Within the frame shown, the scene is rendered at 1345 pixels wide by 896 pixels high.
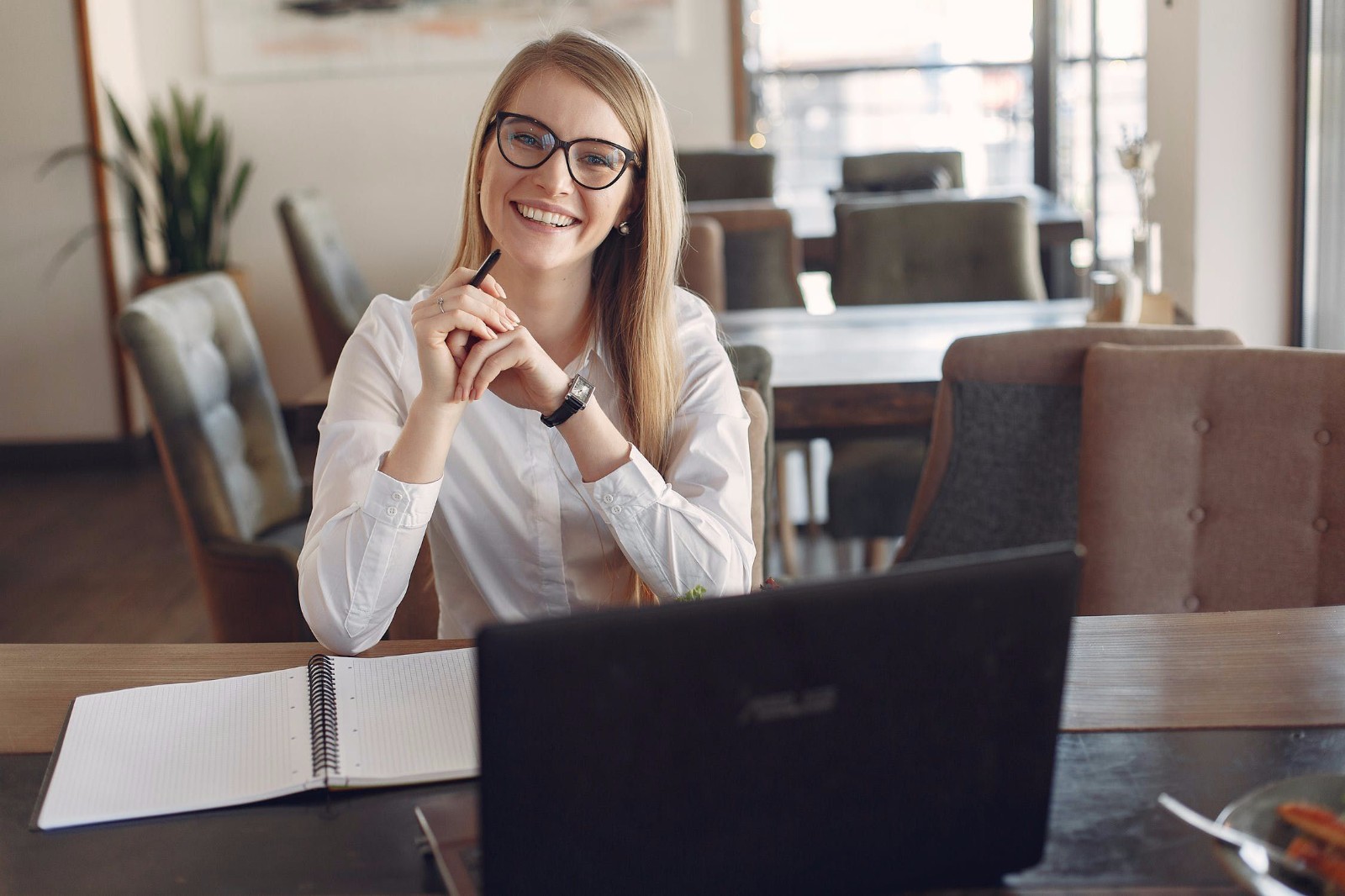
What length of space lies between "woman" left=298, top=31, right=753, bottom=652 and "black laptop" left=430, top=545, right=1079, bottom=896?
0.63 m

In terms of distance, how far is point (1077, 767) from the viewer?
3.25ft

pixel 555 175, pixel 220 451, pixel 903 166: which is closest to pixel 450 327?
pixel 555 175

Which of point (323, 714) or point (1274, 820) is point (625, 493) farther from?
point (1274, 820)

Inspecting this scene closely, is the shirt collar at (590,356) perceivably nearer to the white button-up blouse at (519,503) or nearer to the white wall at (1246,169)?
the white button-up blouse at (519,503)

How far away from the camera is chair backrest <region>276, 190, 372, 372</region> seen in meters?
4.16

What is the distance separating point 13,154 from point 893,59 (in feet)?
11.2

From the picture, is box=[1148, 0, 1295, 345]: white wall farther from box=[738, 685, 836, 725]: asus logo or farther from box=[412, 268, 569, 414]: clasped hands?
box=[738, 685, 836, 725]: asus logo

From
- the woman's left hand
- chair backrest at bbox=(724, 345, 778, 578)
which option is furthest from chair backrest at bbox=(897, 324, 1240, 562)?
the woman's left hand

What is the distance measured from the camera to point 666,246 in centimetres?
155

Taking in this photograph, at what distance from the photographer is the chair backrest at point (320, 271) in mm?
4164

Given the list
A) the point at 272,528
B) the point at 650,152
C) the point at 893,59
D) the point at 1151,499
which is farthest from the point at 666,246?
the point at 893,59

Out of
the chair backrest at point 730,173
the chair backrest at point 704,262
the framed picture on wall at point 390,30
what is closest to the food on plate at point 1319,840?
the chair backrest at point 704,262

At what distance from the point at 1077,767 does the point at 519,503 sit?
731 millimetres

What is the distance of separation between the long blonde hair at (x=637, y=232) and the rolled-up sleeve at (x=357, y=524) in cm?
27
